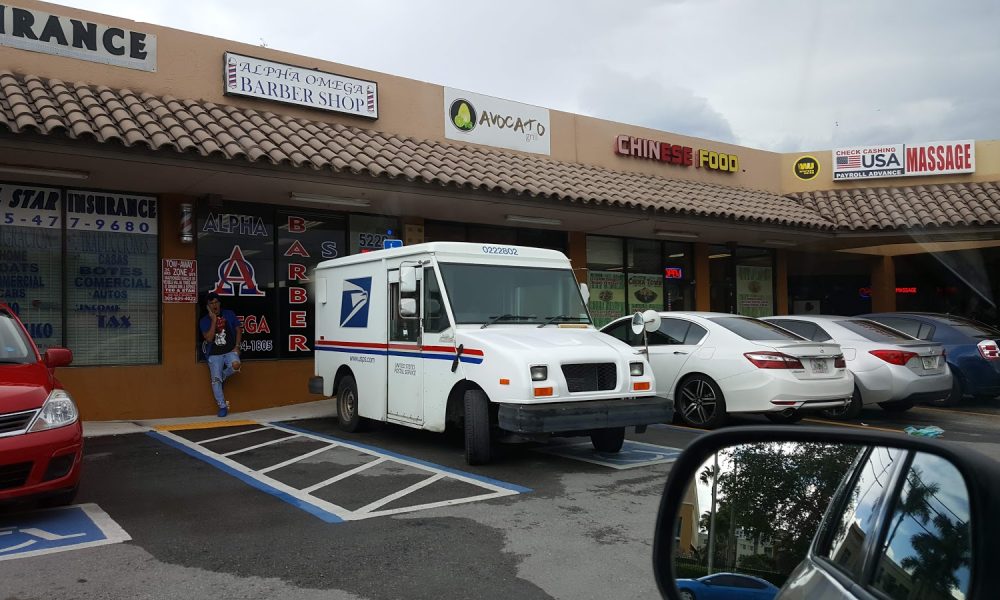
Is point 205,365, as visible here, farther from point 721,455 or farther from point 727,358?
point 721,455

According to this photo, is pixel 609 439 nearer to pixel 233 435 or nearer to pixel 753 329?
pixel 753 329

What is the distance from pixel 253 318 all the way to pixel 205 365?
3.55ft

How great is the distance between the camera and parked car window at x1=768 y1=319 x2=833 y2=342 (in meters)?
11.7

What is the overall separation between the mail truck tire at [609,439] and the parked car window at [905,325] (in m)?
7.06

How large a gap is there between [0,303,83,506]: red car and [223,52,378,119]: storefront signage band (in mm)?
7370

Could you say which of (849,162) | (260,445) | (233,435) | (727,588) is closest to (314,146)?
(233,435)

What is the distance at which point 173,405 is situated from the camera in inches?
462

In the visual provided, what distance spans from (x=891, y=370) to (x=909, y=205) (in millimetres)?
8457

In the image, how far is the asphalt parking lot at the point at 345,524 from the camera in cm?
451

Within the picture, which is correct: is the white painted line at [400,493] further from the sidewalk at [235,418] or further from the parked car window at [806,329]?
the parked car window at [806,329]

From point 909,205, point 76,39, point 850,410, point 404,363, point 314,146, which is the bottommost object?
point 850,410

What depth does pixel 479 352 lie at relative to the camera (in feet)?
25.4

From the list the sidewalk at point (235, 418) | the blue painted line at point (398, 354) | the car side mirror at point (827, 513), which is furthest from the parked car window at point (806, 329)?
the car side mirror at point (827, 513)

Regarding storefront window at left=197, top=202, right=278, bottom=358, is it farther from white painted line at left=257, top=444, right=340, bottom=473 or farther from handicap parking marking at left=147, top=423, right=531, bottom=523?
white painted line at left=257, top=444, right=340, bottom=473
